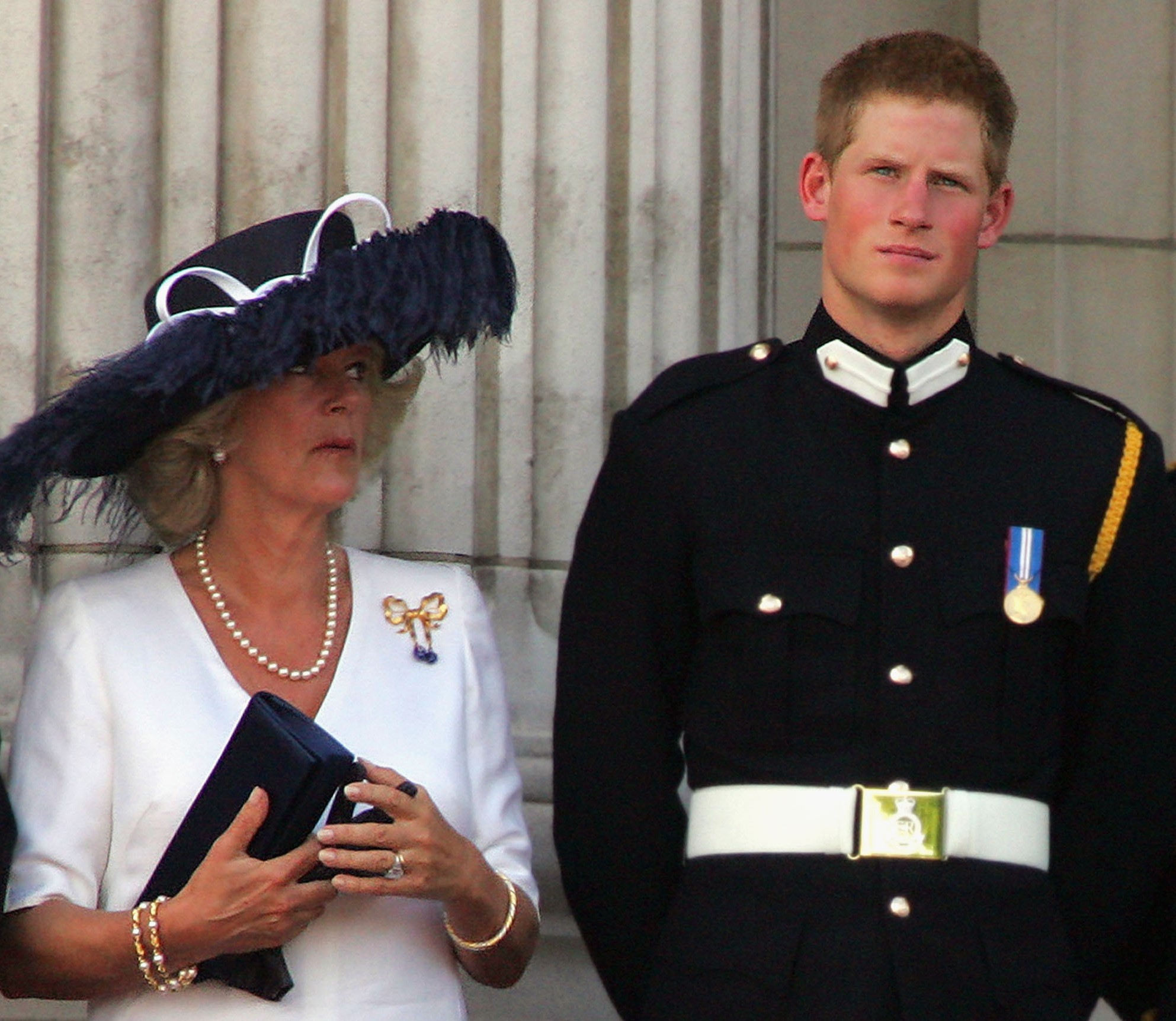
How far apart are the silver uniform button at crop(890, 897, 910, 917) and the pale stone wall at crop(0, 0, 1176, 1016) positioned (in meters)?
1.18

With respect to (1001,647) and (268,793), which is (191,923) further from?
(1001,647)

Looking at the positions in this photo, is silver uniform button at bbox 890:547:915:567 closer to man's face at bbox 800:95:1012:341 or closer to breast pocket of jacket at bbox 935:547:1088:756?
breast pocket of jacket at bbox 935:547:1088:756

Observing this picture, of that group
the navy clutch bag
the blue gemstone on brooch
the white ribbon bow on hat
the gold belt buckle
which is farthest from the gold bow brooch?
the gold belt buckle

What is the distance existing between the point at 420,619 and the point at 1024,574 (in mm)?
879

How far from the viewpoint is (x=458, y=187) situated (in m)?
4.64

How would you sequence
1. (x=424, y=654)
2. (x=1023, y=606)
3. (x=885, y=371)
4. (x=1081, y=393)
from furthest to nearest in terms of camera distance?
(x=424, y=654) < (x=1081, y=393) < (x=885, y=371) < (x=1023, y=606)

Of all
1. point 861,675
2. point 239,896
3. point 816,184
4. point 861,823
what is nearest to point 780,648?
point 861,675

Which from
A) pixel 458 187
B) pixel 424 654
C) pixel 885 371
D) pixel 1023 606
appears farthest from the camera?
pixel 458 187

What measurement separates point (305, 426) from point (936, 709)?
3.21ft

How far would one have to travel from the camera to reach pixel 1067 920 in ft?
11.9

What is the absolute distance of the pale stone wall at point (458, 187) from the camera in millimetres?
4441

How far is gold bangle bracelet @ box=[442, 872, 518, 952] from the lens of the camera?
3.75 meters

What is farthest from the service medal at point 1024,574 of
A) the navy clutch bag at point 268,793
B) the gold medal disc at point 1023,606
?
the navy clutch bag at point 268,793

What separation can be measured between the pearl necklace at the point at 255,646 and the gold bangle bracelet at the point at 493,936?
Answer: 39 centimetres
